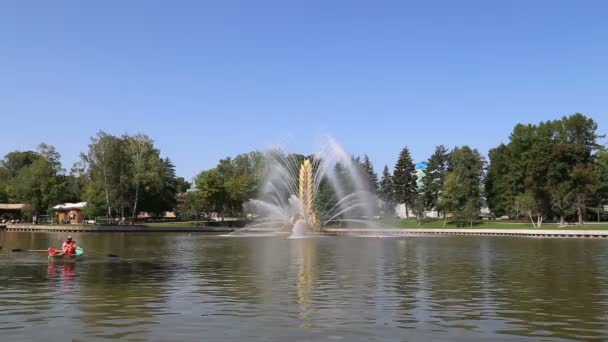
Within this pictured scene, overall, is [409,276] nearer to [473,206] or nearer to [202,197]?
[473,206]

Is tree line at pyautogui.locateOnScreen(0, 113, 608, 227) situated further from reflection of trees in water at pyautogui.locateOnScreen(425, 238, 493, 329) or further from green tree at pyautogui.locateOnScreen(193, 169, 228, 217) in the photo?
reflection of trees in water at pyautogui.locateOnScreen(425, 238, 493, 329)

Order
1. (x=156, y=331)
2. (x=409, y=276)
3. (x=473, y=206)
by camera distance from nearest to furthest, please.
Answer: (x=156, y=331)
(x=409, y=276)
(x=473, y=206)

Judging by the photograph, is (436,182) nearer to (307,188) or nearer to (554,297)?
(307,188)

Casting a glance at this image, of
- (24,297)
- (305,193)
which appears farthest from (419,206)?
(24,297)

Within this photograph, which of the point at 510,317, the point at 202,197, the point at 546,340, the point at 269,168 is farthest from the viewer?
the point at 202,197

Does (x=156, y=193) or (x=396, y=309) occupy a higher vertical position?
(x=156, y=193)

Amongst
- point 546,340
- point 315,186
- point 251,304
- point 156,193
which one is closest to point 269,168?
point 315,186

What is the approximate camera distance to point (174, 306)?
788 inches

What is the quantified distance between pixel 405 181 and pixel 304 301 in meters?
125

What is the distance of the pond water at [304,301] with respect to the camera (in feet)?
51.5

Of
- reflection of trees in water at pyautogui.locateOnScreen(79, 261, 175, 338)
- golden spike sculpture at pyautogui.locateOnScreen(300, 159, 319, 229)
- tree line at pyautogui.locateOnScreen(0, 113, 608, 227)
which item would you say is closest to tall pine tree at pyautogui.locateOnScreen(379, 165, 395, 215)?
tree line at pyautogui.locateOnScreen(0, 113, 608, 227)

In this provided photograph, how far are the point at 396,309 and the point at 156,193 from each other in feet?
409

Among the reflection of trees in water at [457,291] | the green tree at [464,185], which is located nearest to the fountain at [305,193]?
the green tree at [464,185]

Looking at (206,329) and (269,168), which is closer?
(206,329)
